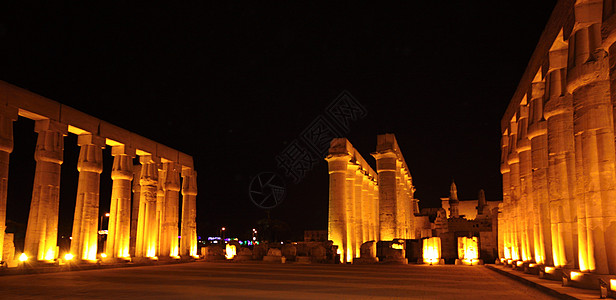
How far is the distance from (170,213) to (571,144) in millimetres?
23260

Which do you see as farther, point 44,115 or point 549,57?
point 44,115

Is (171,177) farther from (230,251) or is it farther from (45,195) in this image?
(45,195)

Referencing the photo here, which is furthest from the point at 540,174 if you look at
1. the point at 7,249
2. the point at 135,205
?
the point at 135,205

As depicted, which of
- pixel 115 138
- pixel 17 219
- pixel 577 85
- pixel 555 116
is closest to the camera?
pixel 577 85

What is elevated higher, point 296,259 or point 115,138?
point 115,138

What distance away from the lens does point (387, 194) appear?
97.7 ft

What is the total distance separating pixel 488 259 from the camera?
30.3 metres

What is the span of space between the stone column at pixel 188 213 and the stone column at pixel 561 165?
2338 cm

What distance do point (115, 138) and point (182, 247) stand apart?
10063mm

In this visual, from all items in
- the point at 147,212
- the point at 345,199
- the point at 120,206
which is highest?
the point at 345,199

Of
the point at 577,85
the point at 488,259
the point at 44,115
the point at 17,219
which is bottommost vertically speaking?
the point at 488,259

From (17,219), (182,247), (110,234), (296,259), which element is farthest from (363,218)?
(17,219)

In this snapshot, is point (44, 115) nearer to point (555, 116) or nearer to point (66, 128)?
point (66, 128)

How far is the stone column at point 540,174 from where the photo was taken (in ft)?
51.3
